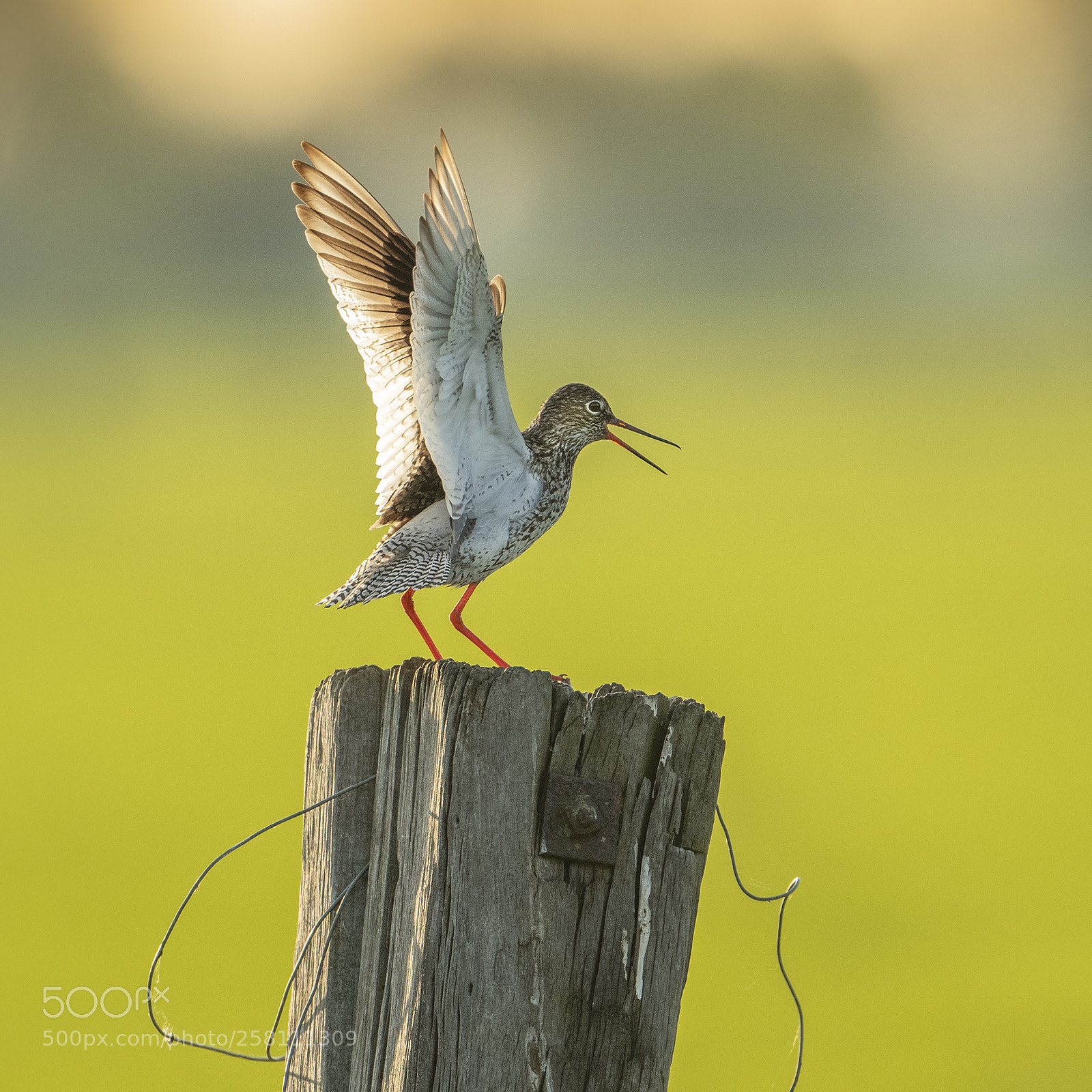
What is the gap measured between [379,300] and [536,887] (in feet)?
8.77

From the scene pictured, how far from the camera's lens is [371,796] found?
2.17 meters

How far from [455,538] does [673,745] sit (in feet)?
5.25

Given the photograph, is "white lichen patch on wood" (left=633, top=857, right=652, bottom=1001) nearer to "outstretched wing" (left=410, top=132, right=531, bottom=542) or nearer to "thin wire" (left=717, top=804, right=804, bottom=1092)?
"thin wire" (left=717, top=804, right=804, bottom=1092)

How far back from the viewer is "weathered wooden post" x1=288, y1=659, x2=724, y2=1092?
1814 mm

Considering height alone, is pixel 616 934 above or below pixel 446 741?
below

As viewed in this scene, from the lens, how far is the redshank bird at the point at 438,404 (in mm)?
3117

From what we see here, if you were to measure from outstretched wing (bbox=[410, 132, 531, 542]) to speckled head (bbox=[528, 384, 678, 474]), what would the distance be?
1.43 feet

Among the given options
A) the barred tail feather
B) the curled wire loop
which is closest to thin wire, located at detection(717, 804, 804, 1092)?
the curled wire loop

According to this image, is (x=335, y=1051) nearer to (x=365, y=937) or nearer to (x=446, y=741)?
(x=365, y=937)

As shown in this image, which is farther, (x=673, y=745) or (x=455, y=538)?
(x=455, y=538)

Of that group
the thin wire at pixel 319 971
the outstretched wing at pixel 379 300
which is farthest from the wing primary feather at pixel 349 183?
the thin wire at pixel 319 971

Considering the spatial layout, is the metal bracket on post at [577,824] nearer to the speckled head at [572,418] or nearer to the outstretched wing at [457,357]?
the outstretched wing at [457,357]

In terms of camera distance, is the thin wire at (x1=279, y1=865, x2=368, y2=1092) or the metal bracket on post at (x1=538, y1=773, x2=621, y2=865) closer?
the metal bracket on post at (x1=538, y1=773, x2=621, y2=865)

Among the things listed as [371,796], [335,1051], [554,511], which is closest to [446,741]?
[371,796]
